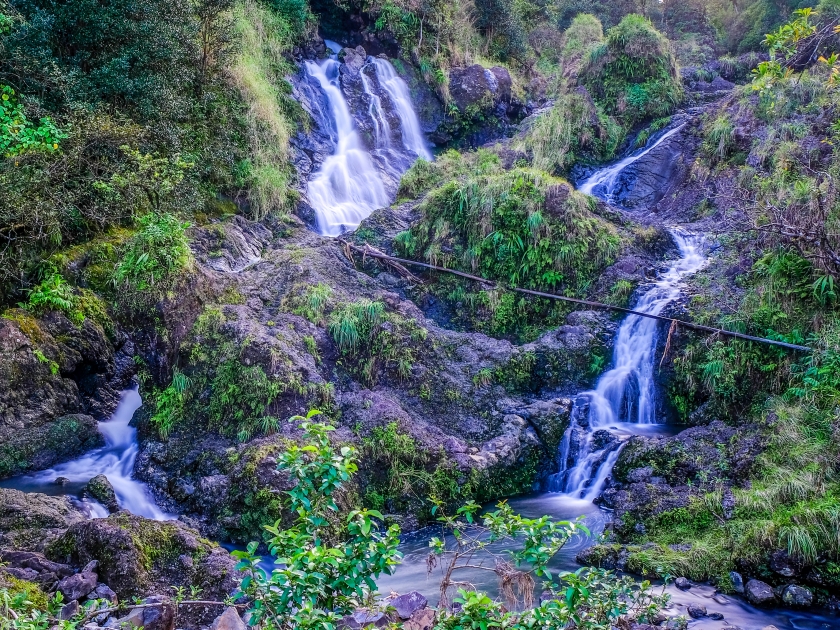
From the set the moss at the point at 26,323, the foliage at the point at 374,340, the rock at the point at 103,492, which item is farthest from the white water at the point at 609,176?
the rock at the point at 103,492

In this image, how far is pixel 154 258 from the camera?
8125mm

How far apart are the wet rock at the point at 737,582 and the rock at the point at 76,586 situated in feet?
19.5

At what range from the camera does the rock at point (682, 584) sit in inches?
223

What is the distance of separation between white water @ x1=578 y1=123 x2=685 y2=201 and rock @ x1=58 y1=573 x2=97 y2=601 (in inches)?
502

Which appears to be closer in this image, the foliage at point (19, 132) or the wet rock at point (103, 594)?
the wet rock at point (103, 594)

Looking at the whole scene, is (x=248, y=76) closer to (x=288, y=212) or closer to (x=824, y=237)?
(x=288, y=212)

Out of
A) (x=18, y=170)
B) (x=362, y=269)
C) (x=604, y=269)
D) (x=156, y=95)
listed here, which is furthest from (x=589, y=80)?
(x=18, y=170)

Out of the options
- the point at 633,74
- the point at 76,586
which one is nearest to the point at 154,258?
the point at 76,586

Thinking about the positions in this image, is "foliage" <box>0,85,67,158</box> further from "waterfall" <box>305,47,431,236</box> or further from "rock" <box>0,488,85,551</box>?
"waterfall" <box>305,47,431,236</box>

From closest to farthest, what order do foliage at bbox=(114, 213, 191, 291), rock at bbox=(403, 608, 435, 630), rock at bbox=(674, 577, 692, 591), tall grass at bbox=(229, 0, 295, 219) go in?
rock at bbox=(403, 608, 435, 630) < rock at bbox=(674, 577, 692, 591) < foliage at bbox=(114, 213, 191, 291) < tall grass at bbox=(229, 0, 295, 219)

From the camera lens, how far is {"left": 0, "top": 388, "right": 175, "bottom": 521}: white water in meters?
6.90

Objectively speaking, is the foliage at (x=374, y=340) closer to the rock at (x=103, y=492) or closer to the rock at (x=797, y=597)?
the rock at (x=103, y=492)

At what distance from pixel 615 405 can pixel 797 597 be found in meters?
3.63

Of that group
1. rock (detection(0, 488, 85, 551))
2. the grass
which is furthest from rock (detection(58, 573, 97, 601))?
the grass
